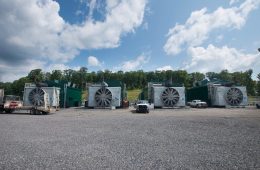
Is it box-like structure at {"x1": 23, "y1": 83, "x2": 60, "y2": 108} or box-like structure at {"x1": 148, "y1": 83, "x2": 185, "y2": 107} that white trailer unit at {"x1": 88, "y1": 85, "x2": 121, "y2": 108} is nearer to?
box-like structure at {"x1": 148, "y1": 83, "x2": 185, "y2": 107}

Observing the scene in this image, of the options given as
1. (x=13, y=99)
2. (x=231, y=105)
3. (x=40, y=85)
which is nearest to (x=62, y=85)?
(x=40, y=85)

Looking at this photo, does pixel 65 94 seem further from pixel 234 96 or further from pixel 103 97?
pixel 234 96

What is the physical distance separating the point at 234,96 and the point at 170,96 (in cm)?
1809

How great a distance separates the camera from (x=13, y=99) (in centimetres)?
4028

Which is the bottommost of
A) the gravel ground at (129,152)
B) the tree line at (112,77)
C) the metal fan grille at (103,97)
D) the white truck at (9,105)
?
the gravel ground at (129,152)

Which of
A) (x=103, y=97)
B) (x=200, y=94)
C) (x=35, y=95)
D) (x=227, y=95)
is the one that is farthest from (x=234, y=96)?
(x=35, y=95)

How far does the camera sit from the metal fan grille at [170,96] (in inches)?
2377

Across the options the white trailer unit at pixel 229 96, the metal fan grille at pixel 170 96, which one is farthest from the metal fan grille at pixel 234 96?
the metal fan grille at pixel 170 96

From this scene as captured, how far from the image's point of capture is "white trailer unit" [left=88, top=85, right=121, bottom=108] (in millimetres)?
58719

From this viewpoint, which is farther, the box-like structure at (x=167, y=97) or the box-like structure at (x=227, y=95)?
the box-like structure at (x=227, y=95)

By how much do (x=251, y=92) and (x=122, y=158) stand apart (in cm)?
15784

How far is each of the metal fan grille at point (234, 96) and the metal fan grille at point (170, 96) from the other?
48.9 ft

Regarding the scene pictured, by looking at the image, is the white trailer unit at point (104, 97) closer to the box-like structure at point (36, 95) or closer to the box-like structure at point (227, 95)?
the box-like structure at point (36, 95)

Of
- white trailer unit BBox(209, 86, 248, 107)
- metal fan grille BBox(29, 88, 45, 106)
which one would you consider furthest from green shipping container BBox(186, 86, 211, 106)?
metal fan grille BBox(29, 88, 45, 106)
